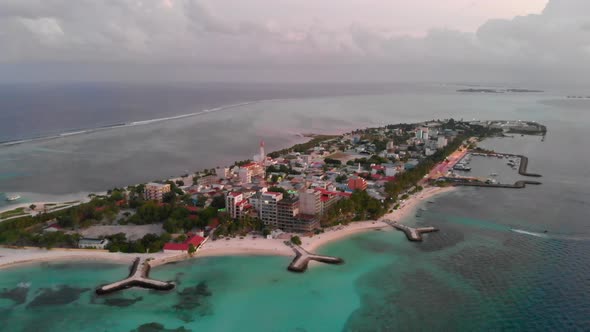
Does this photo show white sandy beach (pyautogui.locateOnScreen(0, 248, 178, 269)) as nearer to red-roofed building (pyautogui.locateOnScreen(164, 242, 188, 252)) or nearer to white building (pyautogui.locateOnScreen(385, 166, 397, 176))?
red-roofed building (pyautogui.locateOnScreen(164, 242, 188, 252))

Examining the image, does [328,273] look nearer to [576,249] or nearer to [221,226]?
[221,226]

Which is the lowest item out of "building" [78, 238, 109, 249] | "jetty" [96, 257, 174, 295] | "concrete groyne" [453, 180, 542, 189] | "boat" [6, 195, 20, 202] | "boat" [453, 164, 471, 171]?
"jetty" [96, 257, 174, 295]

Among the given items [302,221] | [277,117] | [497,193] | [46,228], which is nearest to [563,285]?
[302,221]

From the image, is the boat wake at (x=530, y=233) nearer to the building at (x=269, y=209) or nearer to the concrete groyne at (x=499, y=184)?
the concrete groyne at (x=499, y=184)

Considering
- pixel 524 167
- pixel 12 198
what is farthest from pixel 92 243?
pixel 524 167

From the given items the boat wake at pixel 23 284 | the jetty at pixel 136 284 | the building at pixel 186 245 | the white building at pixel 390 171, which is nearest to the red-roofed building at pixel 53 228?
the boat wake at pixel 23 284

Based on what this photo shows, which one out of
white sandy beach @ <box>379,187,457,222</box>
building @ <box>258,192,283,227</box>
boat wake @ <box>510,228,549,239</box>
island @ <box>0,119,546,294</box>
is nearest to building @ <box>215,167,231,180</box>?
island @ <box>0,119,546,294</box>

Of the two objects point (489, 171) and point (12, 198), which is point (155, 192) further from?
point (489, 171)
